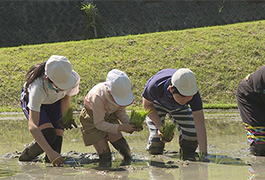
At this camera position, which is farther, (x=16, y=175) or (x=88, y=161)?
(x=88, y=161)

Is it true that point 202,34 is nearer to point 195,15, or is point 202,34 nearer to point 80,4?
point 195,15

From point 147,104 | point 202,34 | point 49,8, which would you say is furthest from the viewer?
point 49,8

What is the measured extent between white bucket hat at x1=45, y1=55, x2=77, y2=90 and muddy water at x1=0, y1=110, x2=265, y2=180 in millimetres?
959

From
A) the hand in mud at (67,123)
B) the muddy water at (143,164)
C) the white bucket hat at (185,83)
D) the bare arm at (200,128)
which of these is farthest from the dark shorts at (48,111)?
the bare arm at (200,128)

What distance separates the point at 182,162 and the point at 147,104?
901 mm

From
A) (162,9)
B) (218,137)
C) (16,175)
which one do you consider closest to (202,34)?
(162,9)

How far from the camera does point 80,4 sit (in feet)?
58.4

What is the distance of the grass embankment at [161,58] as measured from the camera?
12086mm

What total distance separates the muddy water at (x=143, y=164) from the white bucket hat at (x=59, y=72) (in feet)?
3.15

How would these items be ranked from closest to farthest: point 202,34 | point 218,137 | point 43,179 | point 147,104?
point 43,179, point 147,104, point 218,137, point 202,34

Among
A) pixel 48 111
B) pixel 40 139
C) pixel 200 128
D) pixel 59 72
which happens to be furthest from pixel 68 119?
pixel 200 128

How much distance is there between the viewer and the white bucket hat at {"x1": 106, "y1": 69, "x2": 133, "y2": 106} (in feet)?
14.9

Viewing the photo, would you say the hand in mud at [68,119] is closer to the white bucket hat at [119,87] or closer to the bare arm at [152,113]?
the white bucket hat at [119,87]

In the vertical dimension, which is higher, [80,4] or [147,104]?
[80,4]
